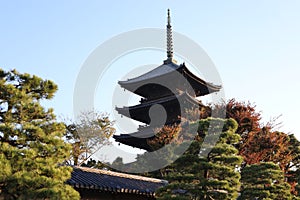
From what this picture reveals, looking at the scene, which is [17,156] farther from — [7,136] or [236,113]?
[236,113]

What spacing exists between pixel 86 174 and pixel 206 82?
681 inches

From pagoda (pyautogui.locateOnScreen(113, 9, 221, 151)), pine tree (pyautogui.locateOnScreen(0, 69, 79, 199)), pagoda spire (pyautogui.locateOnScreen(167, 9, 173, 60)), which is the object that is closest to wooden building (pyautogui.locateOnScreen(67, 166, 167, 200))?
pine tree (pyautogui.locateOnScreen(0, 69, 79, 199))

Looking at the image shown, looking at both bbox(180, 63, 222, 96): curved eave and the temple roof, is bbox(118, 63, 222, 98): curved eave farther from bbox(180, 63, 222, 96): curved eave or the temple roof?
the temple roof

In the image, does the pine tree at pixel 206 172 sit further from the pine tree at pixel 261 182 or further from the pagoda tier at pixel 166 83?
the pagoda tier at pixel 166 83

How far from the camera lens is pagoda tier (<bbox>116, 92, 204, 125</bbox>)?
25094 millimetres

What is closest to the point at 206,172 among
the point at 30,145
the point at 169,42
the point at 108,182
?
the point at 108,182

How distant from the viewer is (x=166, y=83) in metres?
27.0

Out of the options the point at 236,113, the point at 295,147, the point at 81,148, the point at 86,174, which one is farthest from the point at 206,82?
the point at 86,174

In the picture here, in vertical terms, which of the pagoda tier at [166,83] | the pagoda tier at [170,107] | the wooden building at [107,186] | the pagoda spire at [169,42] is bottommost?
the wooden building at [107,186]

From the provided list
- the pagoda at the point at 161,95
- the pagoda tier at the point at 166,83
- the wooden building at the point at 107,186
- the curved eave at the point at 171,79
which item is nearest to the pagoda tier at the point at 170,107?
the pagoda at the point at 161,95

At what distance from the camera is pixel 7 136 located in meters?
8.14

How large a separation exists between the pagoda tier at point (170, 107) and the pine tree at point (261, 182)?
401 inches

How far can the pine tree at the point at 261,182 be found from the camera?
44.2 ft

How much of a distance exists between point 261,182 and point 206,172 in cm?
354
